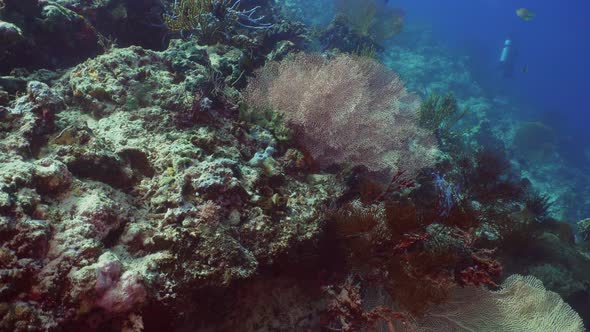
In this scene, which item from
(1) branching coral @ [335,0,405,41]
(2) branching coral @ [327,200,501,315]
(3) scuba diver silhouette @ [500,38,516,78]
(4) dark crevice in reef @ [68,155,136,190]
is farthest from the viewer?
(3) scuba diver silhouette @ [500,38,516,78]

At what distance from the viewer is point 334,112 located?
157 inches

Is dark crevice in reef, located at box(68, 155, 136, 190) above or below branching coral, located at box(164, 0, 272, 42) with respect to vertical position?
below

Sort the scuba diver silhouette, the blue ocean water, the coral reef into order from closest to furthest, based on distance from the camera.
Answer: the coral reef < the scuba diver silhouette < the blue ocean water

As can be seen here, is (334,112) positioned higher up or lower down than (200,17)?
lower down

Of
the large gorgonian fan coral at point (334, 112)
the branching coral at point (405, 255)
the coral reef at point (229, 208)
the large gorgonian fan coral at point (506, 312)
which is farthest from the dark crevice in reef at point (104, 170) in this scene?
the large gorgonian fan coral at point (506, 312)

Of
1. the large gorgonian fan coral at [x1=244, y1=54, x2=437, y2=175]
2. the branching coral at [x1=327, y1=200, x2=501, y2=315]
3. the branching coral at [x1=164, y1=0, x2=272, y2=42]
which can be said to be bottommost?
the branching coral at [x1=327, y1=200, x2=501, y2=315]

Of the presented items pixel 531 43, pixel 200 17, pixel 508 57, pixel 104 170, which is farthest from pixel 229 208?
pixel 531 43

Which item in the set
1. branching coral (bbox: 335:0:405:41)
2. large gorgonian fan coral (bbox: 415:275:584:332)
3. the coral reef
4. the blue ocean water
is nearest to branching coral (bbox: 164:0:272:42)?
the coral reef

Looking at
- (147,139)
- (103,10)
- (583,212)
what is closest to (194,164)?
(147,139)

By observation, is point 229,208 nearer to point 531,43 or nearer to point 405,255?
point 405,255

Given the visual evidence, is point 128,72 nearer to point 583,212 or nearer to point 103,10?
point 103,10

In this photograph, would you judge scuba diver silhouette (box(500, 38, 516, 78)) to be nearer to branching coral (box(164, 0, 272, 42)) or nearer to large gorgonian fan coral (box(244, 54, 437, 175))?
branching coral (box(164, 0, 272, 42))

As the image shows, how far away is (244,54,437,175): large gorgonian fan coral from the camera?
3.95m

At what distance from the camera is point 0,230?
6.50 feet
